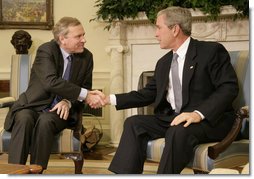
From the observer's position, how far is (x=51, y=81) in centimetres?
241

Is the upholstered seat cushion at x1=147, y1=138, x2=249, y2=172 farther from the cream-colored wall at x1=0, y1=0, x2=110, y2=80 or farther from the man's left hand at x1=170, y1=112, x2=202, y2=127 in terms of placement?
the cream-colored wall at x1=0, y1=0, x2=110, y2=80

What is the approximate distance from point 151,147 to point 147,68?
137cm

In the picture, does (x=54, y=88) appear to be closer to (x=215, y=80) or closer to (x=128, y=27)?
(x=215, y=80)

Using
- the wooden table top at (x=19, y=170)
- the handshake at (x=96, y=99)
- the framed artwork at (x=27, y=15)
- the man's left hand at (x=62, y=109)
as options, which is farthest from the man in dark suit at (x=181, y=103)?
the framed artwork at (x=27, y=15)

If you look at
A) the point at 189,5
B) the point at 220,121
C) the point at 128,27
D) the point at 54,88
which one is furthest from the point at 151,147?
the point at 128,27

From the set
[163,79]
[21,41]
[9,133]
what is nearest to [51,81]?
[9,133]

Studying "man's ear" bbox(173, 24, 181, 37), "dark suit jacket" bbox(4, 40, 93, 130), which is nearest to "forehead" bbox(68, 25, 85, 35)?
"dark suit jacket" bbox(4, 40, 93, 130)

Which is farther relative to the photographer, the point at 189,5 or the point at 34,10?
the point at 34,10

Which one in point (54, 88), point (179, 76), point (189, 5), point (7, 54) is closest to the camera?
point (179, 76)

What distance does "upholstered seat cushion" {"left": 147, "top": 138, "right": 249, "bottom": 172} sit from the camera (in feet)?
6.55

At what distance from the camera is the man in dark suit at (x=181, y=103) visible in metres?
2.02

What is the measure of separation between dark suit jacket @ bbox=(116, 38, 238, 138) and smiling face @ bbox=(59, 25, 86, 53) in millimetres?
499

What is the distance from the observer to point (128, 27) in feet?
11.4

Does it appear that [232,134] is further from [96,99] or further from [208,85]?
[96,99]
